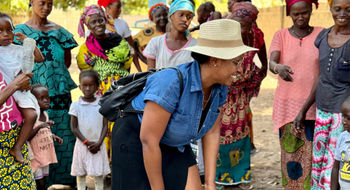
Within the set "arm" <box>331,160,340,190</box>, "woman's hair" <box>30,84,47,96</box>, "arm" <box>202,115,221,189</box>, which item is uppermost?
"woman's hair" <box>30,84,47,96</box>

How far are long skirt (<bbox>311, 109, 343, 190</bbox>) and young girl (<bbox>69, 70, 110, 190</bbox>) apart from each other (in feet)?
7.14

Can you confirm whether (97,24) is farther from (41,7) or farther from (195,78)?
(195,78)

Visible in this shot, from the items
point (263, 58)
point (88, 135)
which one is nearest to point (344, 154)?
point (263, 58)

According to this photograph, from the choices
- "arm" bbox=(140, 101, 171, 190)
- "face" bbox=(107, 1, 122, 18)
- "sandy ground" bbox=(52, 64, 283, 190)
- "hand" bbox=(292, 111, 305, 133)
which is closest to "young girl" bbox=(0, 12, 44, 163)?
"arm" bbox=(140, 101, 171, 190)

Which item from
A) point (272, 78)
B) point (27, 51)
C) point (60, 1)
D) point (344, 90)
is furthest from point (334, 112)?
point (60, 1)

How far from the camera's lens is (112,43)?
18.4ft

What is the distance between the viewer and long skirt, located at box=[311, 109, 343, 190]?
4084mm

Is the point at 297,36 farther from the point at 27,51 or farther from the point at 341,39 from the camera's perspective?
the point at 27,51

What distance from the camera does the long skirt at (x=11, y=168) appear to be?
3.65 m

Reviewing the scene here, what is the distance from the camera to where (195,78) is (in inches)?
109

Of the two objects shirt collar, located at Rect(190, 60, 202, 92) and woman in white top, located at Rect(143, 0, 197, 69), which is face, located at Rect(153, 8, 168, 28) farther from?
shirt collar, located at Rect(190, 60, 202, 92)

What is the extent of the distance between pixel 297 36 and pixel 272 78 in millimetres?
12001

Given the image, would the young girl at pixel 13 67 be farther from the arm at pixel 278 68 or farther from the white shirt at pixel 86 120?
the arm at pixel 278 68

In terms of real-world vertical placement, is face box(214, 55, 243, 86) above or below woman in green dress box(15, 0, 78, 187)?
above
